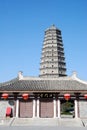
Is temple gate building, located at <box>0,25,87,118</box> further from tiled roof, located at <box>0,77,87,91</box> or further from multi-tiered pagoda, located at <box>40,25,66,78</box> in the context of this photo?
multi-tiered pagoda, located at <box>40,25,66,78</box>

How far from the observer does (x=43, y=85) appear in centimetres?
2638

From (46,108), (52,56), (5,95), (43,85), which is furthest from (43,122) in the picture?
(52,56)

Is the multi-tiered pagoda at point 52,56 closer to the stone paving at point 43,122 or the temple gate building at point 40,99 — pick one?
the temple gate building at point 40,99

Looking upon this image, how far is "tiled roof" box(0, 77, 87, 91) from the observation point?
81.0 ft

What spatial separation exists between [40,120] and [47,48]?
31644 mm

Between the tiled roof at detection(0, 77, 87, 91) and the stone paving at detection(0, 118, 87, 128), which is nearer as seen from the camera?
the stone paving at detection(0, 118, 87, 128)

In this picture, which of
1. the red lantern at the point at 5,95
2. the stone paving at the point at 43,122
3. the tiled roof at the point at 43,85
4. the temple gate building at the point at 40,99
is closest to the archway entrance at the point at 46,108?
the temple gate building at the point at 40,99

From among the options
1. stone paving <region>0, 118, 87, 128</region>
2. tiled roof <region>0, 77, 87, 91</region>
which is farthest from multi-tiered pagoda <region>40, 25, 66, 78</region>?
stone paving <region>0, 118, 87, 128</region>

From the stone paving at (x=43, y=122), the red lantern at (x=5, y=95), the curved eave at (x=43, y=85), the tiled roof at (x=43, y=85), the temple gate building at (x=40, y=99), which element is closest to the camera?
the stone paving at (x=43, y=122)

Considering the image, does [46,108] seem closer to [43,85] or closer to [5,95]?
[43,85]

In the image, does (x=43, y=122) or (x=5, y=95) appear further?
(x=5, y=95)

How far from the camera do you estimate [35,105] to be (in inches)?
959

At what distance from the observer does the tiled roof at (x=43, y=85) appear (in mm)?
24691

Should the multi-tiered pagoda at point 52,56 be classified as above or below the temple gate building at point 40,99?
above
